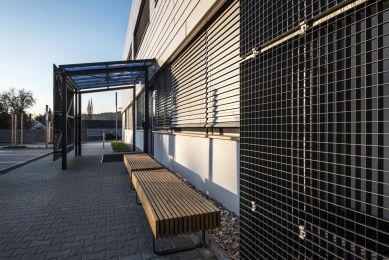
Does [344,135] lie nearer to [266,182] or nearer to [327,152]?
[327,152]

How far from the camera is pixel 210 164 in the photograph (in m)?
4.96

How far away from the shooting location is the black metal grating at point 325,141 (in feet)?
4.19

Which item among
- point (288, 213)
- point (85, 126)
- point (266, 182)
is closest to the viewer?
point (288, 213)

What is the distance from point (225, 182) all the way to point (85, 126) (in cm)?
4406

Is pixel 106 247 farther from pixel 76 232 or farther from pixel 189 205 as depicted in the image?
pixel 189 205

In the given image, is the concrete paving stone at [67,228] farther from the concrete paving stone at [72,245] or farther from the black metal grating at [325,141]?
the black metal grating at [325,141]

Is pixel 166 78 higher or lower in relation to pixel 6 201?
higher

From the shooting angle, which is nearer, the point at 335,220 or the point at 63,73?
the point at 335,220

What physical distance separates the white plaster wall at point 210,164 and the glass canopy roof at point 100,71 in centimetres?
346

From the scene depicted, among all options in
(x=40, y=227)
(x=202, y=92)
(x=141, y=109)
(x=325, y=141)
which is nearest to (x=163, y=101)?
(x=202, y=92)

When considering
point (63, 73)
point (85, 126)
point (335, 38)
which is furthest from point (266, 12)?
point (85, 126)

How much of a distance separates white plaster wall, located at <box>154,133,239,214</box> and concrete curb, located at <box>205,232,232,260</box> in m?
0.87

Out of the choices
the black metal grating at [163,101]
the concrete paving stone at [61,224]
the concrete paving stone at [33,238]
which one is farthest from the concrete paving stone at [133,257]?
the black metal grating at [163,101]

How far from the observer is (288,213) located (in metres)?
1.75
